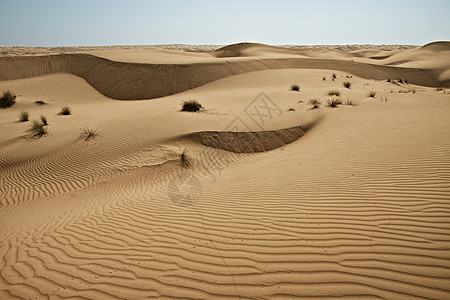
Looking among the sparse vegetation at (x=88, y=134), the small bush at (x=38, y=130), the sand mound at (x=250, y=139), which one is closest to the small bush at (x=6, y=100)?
the small bush at (x=38, y=130)

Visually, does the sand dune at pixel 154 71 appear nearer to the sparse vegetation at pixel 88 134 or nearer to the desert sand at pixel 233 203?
the desert sand at pixel 233 203

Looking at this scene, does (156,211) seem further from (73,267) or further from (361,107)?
(361,107)

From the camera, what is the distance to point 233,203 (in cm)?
475

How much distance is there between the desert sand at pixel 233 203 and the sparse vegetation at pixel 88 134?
0.24 metres

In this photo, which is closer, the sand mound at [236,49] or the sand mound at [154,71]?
the sand mound at [154,71]

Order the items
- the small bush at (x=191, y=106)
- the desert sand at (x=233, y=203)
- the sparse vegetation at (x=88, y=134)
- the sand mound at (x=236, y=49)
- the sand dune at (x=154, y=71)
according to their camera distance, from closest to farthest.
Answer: the desert sand at (x=233, y=203) → the sparse vegetation at (x=88, y=134) → the small bush at (x=191, y=106) → the sand dune at (x=154, y=71) → the sand mound at (x=236, y=49)

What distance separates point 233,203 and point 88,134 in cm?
770

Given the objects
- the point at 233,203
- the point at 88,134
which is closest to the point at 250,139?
the point at 233,203

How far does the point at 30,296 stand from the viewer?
114 inches

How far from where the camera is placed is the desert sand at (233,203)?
2.76 meters

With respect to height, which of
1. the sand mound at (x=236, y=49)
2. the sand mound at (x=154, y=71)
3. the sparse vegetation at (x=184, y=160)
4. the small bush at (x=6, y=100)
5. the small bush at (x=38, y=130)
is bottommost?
the sparse vegetation at (x=184, y=160)

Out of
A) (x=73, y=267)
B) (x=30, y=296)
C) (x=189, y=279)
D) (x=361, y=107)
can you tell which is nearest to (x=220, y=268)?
(x=189, y=279)

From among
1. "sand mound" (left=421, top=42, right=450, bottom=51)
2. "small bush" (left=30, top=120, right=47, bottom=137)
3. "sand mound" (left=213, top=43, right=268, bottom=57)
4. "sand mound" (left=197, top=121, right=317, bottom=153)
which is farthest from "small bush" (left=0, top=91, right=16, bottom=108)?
"sand mound" (left=421, top=42, right=450, bottom=51)

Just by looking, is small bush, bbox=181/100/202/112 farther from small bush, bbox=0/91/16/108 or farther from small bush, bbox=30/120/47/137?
small bush, bbox=0/91/16/108
